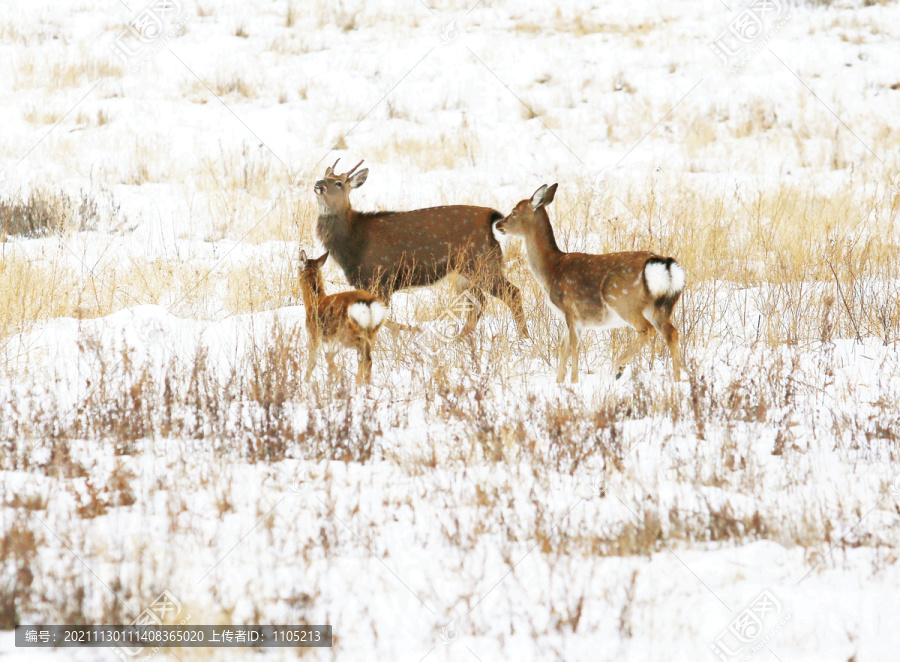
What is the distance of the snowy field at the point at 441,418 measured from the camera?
349 cm

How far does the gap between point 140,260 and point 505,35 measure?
13.1 metres

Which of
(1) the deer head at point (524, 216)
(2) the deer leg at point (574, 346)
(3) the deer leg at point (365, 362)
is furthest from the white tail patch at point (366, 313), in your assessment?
(1) the deer head at point (524, 216)

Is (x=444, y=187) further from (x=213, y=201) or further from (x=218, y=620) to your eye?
(x=218, y=620)

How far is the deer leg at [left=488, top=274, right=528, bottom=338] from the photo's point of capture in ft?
25.2

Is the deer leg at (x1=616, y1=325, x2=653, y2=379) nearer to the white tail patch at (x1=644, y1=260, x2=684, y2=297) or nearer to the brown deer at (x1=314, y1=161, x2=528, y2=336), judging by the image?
the white tail patch at (x1=644, y1=260, x2=684, y2=297)

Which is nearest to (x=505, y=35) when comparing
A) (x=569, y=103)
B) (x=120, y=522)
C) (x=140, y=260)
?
(x=569, y=103)

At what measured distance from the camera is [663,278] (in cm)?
605

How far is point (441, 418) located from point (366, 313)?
1085 mm

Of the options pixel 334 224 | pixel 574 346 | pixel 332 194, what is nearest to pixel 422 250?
pixel 334 224

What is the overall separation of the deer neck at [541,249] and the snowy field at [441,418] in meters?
0.63

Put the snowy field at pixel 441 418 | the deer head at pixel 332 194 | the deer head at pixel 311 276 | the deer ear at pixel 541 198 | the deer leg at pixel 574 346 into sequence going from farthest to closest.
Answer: the deer head at pixel 332 194, the deer ear at pixel 541 198, the deer head at pixel 311 276, the deer leg at pixel 574 346, the snowy field at pixel 441 418

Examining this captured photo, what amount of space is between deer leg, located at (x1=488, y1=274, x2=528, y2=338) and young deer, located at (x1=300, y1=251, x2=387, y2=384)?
1.62m

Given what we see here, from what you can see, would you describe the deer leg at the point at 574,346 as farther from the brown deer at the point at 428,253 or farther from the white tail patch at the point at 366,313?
the white tail patch at the point at 366,313

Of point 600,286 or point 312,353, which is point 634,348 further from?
point 312,353
